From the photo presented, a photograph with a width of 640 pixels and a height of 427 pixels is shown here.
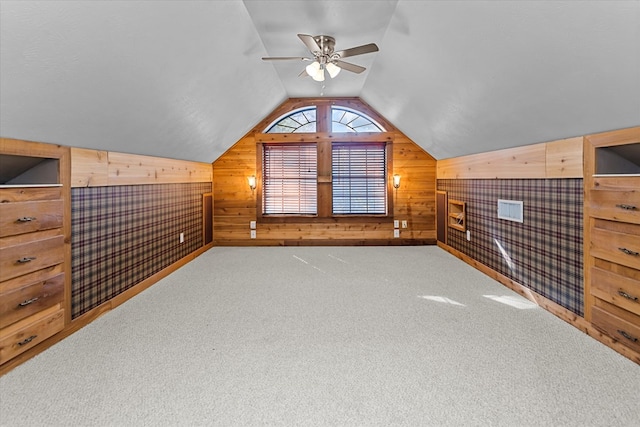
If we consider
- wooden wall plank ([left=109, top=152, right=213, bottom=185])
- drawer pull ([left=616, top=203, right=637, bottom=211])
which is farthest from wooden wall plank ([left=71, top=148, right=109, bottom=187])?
drawer pull ([left=616, top=203, right=637, bottom=211])

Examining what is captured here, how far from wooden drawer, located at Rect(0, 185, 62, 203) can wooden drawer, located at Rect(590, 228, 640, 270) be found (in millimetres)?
4034

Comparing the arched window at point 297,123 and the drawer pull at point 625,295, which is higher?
the arched window at point 297,123

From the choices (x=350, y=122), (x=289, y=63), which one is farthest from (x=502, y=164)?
(x=289, y=63)

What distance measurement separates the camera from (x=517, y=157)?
3271mm

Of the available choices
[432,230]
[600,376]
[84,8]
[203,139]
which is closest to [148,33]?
[84,8]

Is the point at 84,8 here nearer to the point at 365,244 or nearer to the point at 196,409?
the point at 196,409

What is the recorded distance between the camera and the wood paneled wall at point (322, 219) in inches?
217

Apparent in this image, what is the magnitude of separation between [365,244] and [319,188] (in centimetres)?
135

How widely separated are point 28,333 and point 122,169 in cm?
168

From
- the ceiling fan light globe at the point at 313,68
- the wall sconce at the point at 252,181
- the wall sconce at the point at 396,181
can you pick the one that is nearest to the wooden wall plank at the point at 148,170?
the wall sconce at the point at 252,181

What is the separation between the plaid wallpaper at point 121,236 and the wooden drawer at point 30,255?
0.64ft

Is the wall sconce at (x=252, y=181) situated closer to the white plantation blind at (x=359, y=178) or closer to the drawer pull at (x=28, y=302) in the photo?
the white plantation blind at (x=359, y=178)

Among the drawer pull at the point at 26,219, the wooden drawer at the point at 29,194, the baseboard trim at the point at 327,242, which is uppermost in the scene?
the wooden drawer at the point at 29,194

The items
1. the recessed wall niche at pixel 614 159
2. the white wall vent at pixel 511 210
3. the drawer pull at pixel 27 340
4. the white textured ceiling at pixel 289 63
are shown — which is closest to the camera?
the white textured ceiling at pixel 289 63
